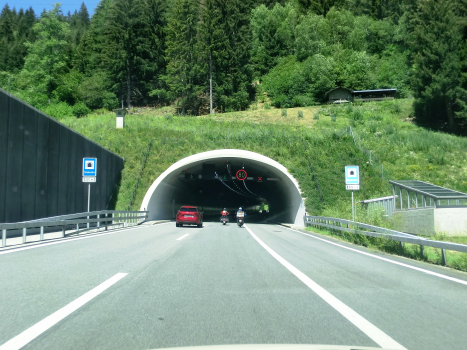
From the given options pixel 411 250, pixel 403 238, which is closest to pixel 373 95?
pixel 411 250

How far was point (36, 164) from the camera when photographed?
18.3 m

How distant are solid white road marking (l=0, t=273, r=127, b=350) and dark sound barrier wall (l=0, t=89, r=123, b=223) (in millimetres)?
10902

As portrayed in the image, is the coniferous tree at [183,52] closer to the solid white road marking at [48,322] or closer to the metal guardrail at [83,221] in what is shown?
the metal guardrail at [83,221]

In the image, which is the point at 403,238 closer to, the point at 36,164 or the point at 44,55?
the point at 36,164

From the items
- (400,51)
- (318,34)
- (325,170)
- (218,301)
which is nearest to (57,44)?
(318,34)

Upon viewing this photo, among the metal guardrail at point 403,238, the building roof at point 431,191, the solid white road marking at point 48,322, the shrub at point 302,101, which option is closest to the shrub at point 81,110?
the shrub at point 302,101

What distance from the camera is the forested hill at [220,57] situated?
5859 cm

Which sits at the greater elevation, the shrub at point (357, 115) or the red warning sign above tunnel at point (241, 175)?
the shrub at point (357, 115)

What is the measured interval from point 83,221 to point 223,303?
14.0 m

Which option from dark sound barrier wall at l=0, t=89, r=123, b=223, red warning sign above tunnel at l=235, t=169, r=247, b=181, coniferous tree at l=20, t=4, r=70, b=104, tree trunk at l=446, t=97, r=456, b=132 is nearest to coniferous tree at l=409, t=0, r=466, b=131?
tree trunk at l=446, t=97, r=456, b=132

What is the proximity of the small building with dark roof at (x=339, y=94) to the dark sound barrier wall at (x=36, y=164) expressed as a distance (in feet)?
176

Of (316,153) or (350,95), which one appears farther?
(350,95)

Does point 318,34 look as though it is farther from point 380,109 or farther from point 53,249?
point 53,249

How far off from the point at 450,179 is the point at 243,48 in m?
46.1
